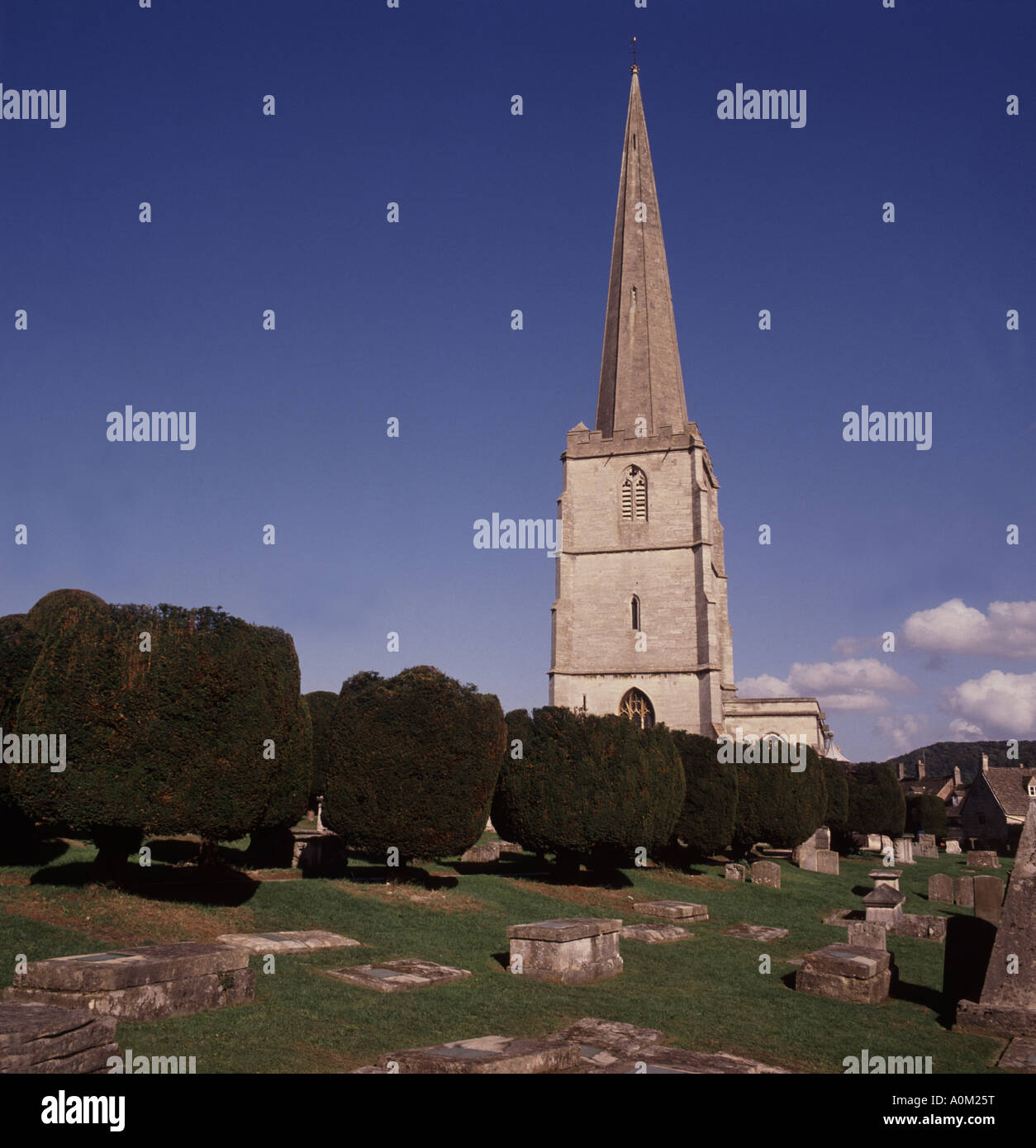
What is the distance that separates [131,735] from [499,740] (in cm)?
840

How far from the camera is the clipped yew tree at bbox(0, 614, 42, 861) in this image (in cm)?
1577

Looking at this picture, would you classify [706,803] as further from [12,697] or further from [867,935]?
[12,697]

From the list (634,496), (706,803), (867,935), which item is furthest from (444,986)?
(634,496)

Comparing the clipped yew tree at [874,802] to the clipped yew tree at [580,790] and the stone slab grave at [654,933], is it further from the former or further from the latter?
the stone slab grave at [654,933]

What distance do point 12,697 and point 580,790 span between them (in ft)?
43.4

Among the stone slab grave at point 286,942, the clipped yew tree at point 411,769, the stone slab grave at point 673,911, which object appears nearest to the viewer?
the stone slab grave at point 286,942

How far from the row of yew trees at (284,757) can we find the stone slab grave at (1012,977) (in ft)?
34.4

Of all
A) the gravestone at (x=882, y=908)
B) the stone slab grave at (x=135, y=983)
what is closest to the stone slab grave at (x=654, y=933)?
the gravestone at (x=882, y=908)

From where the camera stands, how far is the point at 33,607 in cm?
1942

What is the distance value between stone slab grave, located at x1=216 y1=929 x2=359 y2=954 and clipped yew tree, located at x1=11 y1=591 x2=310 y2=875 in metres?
2.09

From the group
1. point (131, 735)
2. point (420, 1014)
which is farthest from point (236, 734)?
point (420, 1014)

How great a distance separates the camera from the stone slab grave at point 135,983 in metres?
8.08

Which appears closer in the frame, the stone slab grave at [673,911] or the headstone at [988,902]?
the headstone at [988,902]
